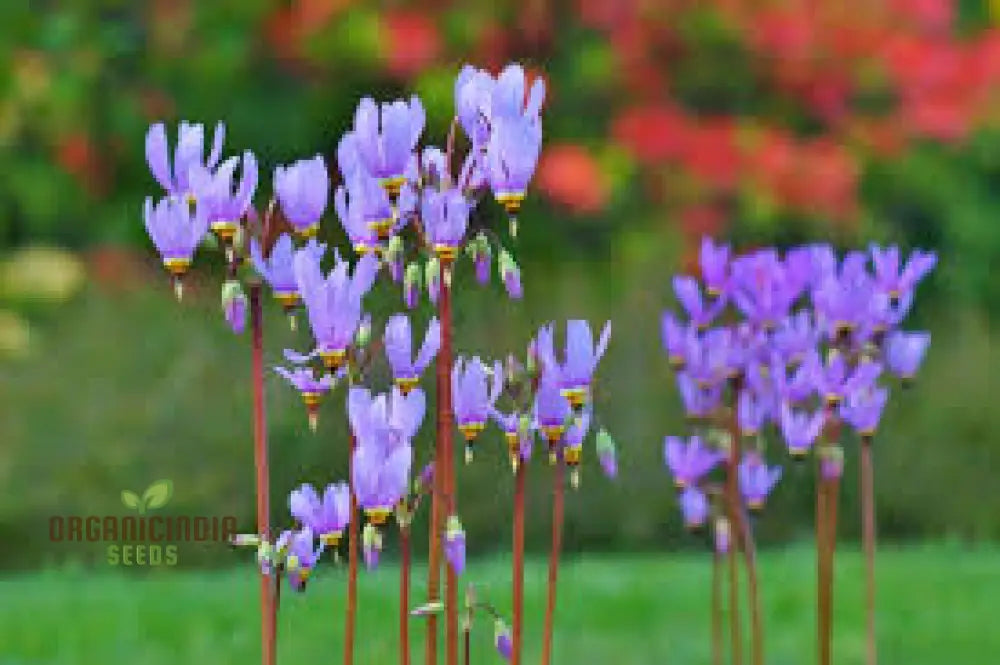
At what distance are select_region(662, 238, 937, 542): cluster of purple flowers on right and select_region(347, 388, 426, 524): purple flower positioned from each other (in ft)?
3.01

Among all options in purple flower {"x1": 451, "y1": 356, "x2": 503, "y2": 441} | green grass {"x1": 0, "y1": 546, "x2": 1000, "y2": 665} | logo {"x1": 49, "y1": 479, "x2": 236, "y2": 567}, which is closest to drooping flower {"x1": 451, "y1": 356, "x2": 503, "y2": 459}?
purple flower {"x1": 451, "y1": 356, "x2": 503, "y2": 441}

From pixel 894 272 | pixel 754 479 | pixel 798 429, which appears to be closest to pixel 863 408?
pixel 798 429

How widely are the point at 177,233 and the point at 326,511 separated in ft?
1.08

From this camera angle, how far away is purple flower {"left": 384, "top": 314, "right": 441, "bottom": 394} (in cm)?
219

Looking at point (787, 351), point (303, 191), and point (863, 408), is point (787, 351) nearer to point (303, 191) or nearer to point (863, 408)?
point (863, 408)

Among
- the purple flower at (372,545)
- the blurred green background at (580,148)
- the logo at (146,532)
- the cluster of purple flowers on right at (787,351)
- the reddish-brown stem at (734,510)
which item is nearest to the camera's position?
the purple flower at (372,545)

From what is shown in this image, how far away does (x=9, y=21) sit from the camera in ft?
32.6

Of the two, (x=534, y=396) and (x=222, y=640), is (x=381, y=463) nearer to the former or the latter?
(x=534, y=396)

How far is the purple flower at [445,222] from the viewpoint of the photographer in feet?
7.10

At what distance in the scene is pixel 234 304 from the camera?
219 centimetres

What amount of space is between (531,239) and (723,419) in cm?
738

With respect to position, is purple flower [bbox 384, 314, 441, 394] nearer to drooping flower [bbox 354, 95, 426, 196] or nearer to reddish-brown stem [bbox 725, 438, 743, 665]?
drooping flower [bbox 354, 95, 426, 196]

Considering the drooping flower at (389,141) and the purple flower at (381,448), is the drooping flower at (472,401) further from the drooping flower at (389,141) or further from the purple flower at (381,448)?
the drooping flower at (389,141)

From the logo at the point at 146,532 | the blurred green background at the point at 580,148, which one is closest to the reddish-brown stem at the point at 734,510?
the logo at the point at 146,532
